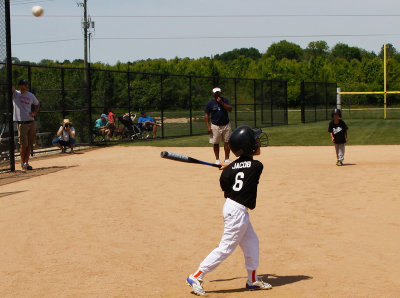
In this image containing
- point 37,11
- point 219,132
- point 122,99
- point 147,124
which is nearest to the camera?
point 219,132

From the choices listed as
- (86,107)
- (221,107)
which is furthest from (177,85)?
(221,107)

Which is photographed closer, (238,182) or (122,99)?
(238,182)

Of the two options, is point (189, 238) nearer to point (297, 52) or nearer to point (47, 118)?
point (47, 118)

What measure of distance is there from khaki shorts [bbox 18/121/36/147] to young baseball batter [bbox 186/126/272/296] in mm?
9010

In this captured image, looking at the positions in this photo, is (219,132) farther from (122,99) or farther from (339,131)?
(122,99)

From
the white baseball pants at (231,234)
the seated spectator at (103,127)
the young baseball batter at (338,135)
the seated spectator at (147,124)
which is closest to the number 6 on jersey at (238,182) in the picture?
the white baseball pants at (231,234)

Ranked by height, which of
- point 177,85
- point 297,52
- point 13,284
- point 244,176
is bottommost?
point 13,284

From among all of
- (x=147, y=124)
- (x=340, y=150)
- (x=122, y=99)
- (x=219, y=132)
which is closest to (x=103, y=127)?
(x=147, y=124)

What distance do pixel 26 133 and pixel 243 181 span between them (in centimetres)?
928

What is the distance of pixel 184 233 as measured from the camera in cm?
699

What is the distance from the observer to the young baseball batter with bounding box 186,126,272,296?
16.0ft

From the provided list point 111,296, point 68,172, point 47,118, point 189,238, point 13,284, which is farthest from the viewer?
point 47,118

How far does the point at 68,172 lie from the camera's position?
12.6 metres

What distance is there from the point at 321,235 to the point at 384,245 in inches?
30.9
